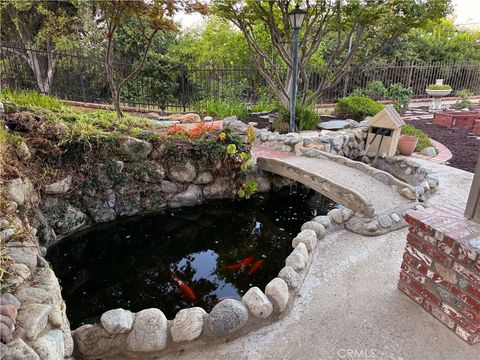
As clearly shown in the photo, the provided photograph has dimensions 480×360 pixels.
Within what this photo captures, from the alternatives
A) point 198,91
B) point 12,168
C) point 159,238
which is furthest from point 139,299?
point 198,91

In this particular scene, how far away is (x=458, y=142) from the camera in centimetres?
797

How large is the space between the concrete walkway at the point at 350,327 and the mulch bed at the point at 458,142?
171 inches

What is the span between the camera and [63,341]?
2027 millimetres

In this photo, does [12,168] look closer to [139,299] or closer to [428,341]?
[139,299]

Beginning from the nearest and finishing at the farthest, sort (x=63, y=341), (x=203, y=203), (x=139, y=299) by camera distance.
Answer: (x=63, y=341)
(x=139, y=299)
(x=203, y=203)

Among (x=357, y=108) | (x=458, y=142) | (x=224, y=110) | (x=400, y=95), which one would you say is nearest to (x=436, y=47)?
(x=400, y=95)

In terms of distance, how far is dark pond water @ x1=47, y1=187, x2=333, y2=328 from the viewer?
3354mm

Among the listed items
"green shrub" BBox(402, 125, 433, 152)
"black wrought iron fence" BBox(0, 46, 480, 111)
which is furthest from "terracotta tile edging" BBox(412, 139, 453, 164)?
"black wrought iron fence" BBox(0, 46, 480, 111)

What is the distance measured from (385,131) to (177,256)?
473cm

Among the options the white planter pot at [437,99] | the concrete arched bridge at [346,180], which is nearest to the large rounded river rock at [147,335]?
the concrete arched bridge at [346,180]

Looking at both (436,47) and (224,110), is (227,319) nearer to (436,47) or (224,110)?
(224,110)

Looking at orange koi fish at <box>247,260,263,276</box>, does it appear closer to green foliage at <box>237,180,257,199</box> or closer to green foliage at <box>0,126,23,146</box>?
green foliage at <box>237,180,257,199</box>

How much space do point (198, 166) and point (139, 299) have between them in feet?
7.71

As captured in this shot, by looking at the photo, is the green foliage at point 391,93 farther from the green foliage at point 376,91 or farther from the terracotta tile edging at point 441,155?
the terracotta tile edging at point 441,155
